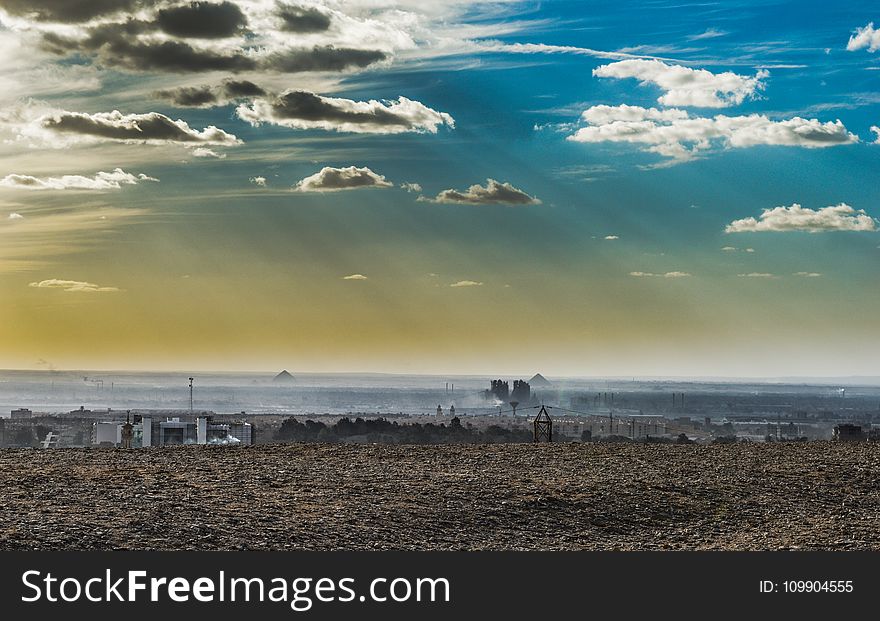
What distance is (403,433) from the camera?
3159 cm

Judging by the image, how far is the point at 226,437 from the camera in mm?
24438

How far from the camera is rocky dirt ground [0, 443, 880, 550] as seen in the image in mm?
11414

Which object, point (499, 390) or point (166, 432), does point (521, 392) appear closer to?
point (499, 390)

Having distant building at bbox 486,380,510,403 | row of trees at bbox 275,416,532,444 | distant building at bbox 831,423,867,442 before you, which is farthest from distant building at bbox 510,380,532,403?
distant building at bbox 831,423,867,442

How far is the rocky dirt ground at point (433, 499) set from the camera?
449 inches

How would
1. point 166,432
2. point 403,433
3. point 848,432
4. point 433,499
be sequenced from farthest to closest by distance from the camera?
point 403,433
point 166,432
point 848,432
point 433,499

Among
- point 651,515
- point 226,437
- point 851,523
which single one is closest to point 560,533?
point 651,515

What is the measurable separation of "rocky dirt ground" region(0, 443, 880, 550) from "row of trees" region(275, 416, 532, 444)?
5616 millimetres

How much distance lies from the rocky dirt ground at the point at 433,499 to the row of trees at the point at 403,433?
5.62 metres

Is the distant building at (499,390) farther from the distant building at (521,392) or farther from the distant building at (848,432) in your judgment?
the distant building at (848,432)

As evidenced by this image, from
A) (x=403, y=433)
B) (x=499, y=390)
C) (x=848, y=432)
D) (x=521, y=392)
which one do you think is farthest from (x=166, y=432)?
(x=499, y=390)

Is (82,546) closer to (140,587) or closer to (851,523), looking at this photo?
(140,587)

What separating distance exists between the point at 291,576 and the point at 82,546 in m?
2.67

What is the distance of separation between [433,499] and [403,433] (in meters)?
18.5
